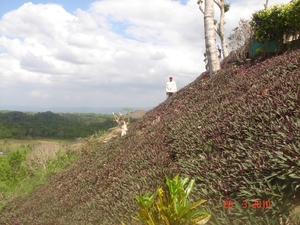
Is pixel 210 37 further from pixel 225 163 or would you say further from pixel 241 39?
pixel 225 163

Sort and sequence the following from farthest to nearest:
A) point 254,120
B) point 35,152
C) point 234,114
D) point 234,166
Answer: point 35,152 < point 234,114 < point 254,120 < point 234,166

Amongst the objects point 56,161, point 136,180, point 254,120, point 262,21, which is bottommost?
point 56,161

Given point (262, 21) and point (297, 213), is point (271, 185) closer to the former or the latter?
point (297, 213)

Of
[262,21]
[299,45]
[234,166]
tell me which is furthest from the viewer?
[262,21]

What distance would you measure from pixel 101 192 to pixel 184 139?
99.5 inches

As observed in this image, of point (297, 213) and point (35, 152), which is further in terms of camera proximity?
point (35, 152)

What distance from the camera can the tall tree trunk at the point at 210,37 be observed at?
447 inches

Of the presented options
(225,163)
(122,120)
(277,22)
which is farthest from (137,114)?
(225,163)

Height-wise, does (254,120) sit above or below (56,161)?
above

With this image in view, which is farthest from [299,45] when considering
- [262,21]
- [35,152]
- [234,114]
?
[35,152]

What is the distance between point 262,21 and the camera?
426 inches

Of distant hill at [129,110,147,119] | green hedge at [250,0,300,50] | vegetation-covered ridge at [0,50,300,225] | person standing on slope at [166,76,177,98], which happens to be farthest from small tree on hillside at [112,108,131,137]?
green hedge at [250,0,300,50]
